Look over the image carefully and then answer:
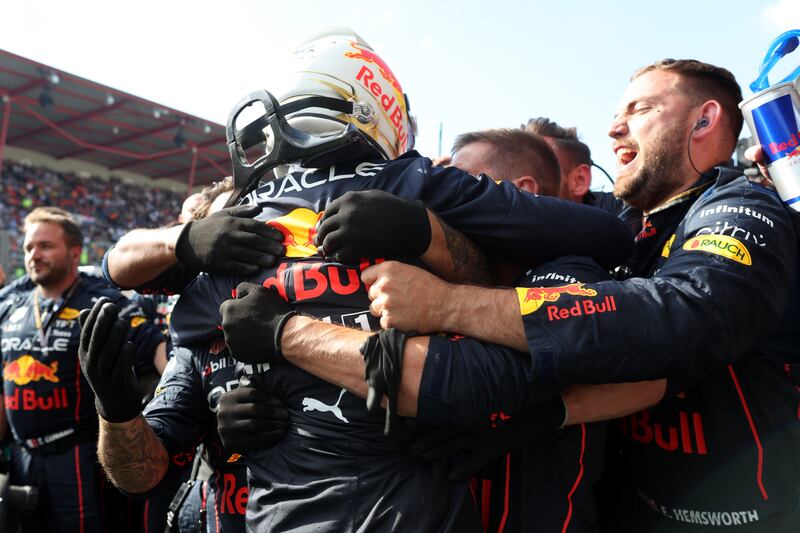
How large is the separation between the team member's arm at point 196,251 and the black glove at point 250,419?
347 millimetres

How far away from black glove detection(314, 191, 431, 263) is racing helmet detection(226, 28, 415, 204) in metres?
0.22

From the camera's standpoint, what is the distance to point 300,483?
5.04 feet

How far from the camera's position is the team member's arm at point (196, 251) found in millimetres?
1690

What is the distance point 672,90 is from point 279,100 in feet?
5.19

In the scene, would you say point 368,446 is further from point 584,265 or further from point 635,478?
point 635,478

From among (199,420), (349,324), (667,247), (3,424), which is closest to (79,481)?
(3,424)

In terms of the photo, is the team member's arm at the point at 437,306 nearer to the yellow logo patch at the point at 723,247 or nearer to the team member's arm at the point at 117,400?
the yellow logo patch at the point at 723,247

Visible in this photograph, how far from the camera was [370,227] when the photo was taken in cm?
151

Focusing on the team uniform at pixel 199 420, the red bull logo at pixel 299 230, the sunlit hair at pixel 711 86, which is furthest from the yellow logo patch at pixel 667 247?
the team uniform at pixel 199 420

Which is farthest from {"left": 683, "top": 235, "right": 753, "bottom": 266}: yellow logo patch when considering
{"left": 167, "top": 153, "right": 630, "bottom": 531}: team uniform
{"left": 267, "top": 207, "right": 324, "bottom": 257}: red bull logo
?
{"left": 267, "top": 207, "right": 324, "bottom": 257}: red bull logo

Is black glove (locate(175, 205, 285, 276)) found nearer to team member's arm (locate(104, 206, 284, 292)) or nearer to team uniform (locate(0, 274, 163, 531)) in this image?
team member's arm (locate(104, 206, 284, 292))

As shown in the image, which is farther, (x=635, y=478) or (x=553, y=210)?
(x=635, y=478)

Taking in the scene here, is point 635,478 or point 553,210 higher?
point 553,210

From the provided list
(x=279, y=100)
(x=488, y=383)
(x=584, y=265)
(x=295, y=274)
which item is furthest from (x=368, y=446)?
(x=279, y=100)
